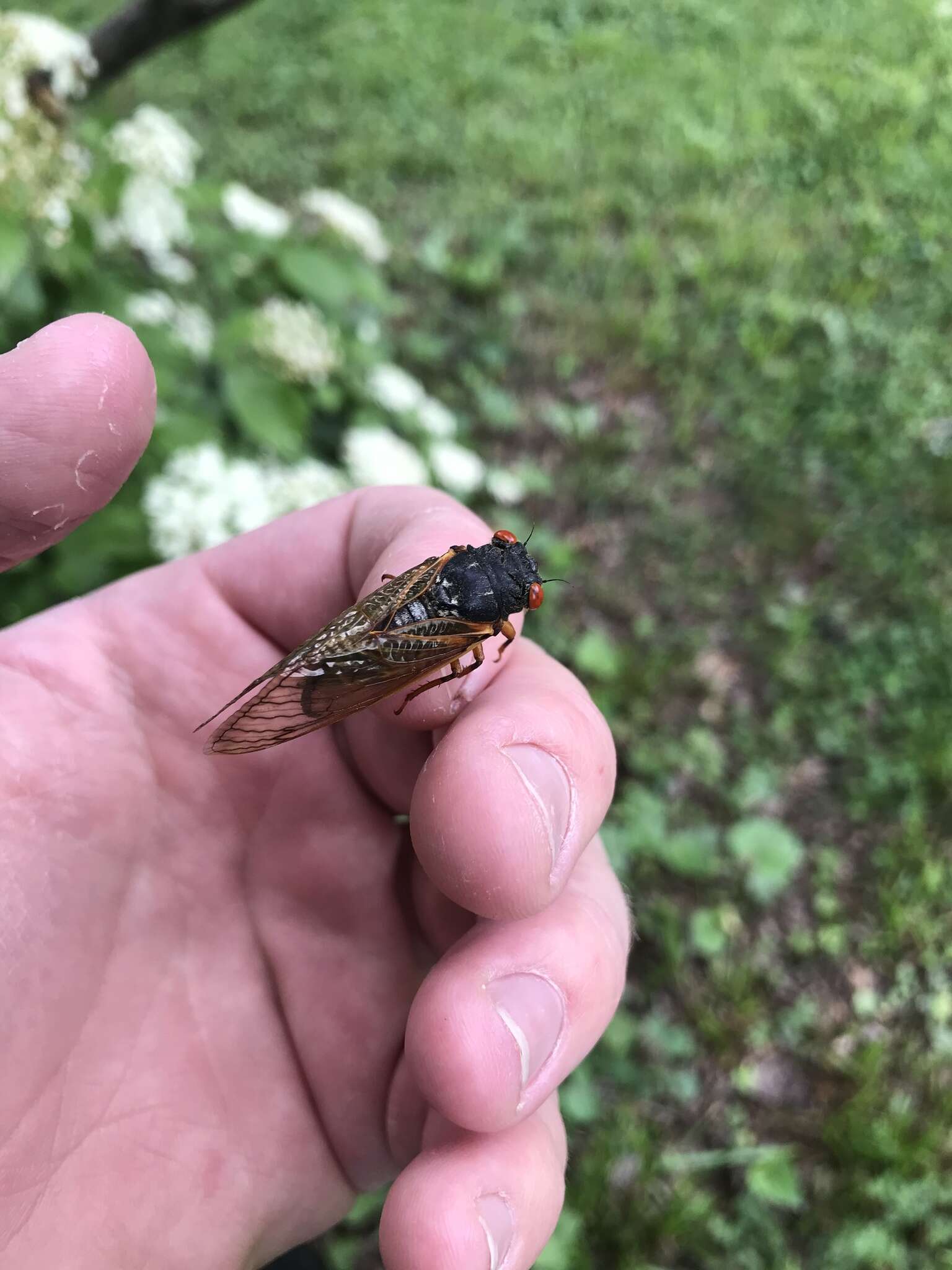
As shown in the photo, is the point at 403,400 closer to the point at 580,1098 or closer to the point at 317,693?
the point at 317,693

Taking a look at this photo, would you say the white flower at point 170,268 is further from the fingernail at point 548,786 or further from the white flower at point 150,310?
the fingernail at point 548,786

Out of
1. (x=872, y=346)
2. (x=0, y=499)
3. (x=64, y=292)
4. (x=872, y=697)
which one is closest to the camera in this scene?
(x=0, y=499)

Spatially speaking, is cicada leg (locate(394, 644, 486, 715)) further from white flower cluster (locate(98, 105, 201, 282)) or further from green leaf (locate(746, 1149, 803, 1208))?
white flower cluster (locate(98, 105, 201, 282))

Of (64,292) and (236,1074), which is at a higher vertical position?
(64,292)

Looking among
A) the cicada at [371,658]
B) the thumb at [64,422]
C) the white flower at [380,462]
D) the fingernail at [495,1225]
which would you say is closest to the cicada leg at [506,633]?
the cicada at [371,658]

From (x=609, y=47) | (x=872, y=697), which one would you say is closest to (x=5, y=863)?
(x=872, y=697)

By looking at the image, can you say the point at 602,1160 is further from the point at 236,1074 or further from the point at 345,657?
the point at 345,657
